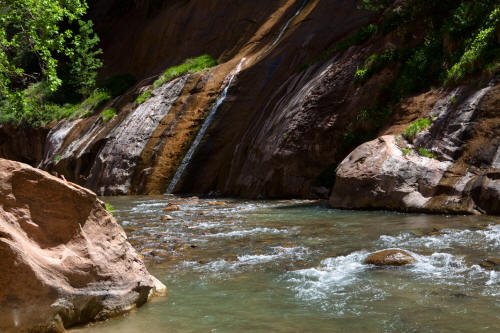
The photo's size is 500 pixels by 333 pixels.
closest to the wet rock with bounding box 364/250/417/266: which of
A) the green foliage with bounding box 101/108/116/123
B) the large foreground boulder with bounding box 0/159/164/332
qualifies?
the large foreground boulder with bounding box 0/159/164/332

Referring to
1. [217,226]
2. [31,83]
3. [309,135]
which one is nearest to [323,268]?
[217,226]

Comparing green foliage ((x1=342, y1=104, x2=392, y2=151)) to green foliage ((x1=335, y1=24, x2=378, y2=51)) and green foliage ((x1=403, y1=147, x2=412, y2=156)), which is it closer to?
green foliage ((x1=403, y1=147, x2=412, y2=156))

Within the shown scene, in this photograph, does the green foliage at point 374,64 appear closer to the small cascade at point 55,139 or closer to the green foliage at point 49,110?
the small cascade at point 55,139

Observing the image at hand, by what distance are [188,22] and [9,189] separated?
30.4 m

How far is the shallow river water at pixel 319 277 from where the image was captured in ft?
13.1

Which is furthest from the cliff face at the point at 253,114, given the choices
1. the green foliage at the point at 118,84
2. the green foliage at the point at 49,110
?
the green foliage at the point at 118,84

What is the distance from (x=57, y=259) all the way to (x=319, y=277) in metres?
2.75

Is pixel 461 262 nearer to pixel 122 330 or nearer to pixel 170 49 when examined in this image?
pixel 122 330

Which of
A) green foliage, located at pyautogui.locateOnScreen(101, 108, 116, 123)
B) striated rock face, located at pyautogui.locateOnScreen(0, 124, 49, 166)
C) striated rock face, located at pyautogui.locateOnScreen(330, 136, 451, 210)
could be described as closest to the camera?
striated rock face, located at pyautogui.locateOnScreen(330, 136, 451, 210)

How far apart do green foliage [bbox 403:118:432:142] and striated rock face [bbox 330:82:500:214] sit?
95 mm

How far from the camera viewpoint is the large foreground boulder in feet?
11.8

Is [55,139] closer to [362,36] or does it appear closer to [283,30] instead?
[283,30]

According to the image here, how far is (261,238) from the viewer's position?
8.09 meters

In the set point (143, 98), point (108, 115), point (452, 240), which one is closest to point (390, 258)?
point (452, 240)
